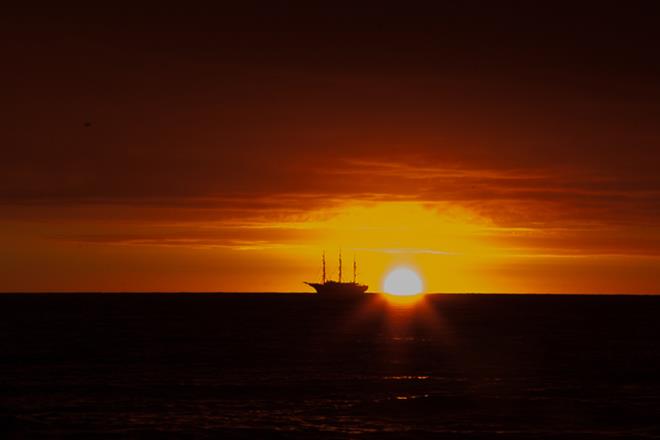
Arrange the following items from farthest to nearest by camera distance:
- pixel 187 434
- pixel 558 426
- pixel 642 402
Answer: pixel 642 402, pixel 558 426, pixel 187 434

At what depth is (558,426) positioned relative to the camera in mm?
56375

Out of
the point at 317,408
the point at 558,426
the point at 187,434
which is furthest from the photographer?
the point at 317,408

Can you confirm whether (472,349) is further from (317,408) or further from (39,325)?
(39,325)

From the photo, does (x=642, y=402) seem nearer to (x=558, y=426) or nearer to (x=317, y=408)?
(x=558, y=426)

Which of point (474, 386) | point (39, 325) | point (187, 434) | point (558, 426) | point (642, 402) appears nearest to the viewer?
point (187, 434)

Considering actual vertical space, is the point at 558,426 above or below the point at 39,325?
below

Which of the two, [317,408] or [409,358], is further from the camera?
[409,358]

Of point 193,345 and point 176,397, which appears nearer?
point 176,397

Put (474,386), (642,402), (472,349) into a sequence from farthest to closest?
(472,349), (474,386), (642,402)

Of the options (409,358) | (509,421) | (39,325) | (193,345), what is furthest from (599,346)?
(39,325)

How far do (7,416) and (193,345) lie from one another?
6613 cm

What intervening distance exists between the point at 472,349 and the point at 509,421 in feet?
194

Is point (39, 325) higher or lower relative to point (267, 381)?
higher

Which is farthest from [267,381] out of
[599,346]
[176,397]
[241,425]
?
[599,346]
